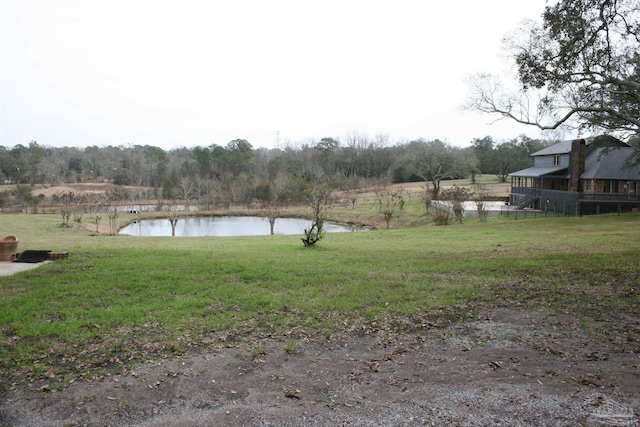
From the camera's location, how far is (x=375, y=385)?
4965 millimetres

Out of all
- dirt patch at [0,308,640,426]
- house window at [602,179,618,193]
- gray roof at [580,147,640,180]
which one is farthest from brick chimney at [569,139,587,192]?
dirt patch at [0,308,640,426]

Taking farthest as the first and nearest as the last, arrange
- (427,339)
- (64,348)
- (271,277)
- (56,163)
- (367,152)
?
(367,152) < (56,163) < (271,277) < (427,339) < (64,348)

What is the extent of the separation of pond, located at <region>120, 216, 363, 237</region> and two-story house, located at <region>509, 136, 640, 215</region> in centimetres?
1519

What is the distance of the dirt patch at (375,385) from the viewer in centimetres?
429

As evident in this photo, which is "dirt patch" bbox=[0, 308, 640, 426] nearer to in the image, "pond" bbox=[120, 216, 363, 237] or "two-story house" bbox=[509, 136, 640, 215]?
"two-story house" bbox=[509, 136, 640, 215]

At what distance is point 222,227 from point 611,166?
3110 centimetres

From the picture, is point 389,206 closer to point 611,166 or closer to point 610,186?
point 610,186

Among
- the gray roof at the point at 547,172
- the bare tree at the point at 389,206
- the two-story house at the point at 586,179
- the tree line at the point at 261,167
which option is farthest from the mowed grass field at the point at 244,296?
the tree line at the point at 261,167

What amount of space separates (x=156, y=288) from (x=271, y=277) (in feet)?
7.63

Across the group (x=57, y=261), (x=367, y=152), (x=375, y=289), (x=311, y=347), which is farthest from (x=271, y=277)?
(x=367, y=152)

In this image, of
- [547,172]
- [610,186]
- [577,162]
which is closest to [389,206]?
[547,172]

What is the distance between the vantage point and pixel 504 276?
1023 cm

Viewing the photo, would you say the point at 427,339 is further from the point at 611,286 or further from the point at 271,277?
the point at 611,286

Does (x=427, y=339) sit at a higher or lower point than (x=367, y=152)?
lower
